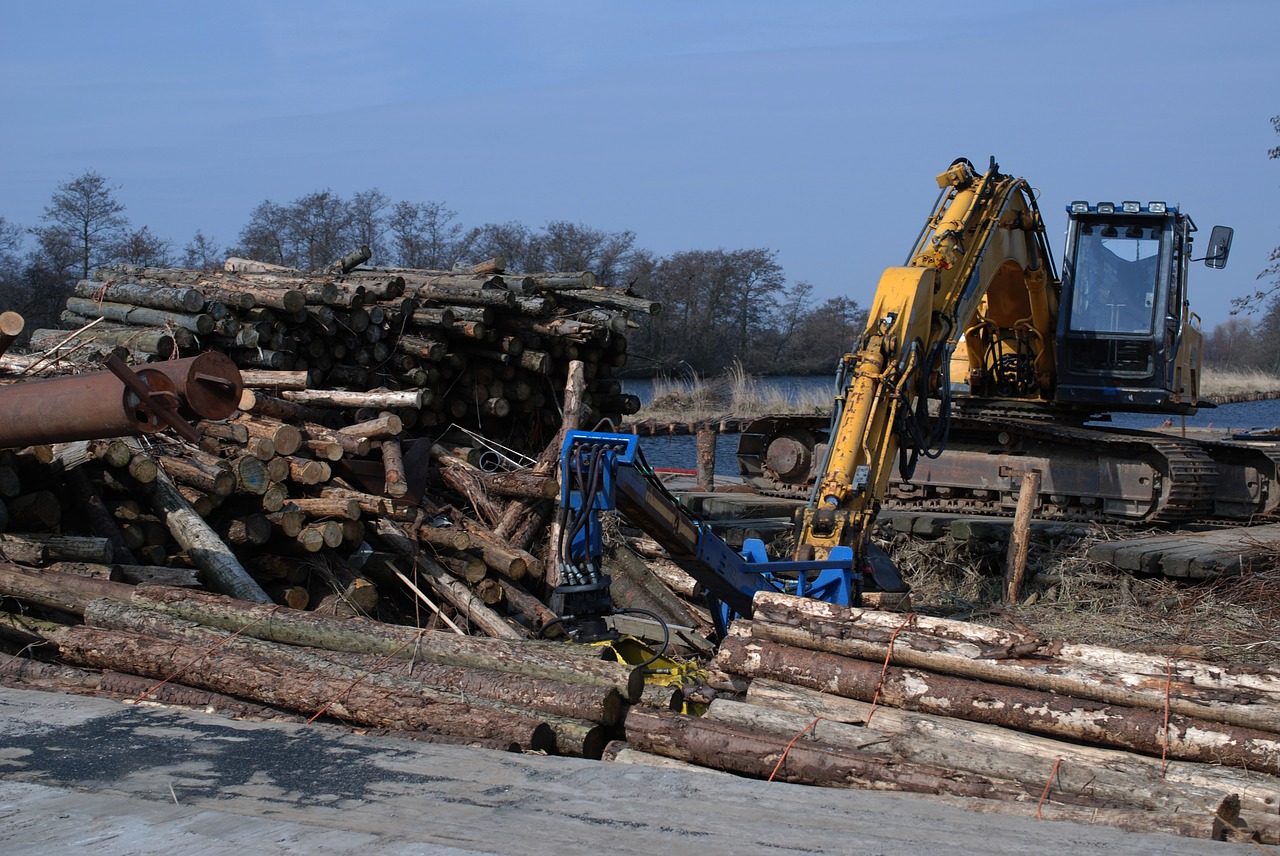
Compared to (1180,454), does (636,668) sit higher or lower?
lower

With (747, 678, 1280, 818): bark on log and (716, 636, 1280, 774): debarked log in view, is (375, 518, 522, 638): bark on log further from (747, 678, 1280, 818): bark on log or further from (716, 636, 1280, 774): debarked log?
(747, 678, 1280, 818): bark on log

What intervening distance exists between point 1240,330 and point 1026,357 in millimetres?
81940

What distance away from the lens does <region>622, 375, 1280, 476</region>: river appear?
25641mm

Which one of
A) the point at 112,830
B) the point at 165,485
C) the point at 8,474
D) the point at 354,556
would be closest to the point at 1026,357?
the point at 354,556

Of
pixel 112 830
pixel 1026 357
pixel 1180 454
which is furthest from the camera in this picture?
pixel 1026 357

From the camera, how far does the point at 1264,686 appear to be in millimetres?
5172

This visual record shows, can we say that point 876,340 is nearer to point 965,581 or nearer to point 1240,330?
point 965,581

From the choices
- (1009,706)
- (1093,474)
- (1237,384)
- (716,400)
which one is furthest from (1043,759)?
(1237,384)

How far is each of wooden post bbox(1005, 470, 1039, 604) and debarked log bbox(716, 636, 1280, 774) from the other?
4.57 metres

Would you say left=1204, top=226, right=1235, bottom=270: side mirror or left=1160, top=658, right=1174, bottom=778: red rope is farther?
left=1204, top=226, right=1235, bottom=270: side mirror

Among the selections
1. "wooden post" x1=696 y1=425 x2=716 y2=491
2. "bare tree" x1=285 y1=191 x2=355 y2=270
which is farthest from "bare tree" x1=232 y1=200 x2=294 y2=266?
"wooden post" x1=696 y1=425 x2=716 y2=491

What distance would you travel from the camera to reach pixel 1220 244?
10.8m

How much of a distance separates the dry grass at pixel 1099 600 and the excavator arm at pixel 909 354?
55.0 inches

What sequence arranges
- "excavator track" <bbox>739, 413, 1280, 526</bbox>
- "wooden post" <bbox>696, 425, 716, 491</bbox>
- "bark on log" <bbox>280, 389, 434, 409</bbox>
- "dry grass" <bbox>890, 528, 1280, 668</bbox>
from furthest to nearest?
"wooden post" <bbox>696, 425, 716, 491</bbox> < "excavator track" <bbox>739, 413, 1280, 526</bbox> < "bark on log" <bbox>280, 389, 434, 409</bbox> < "dry grass" <bbox>890, 528, 1280, 668</bbox>
